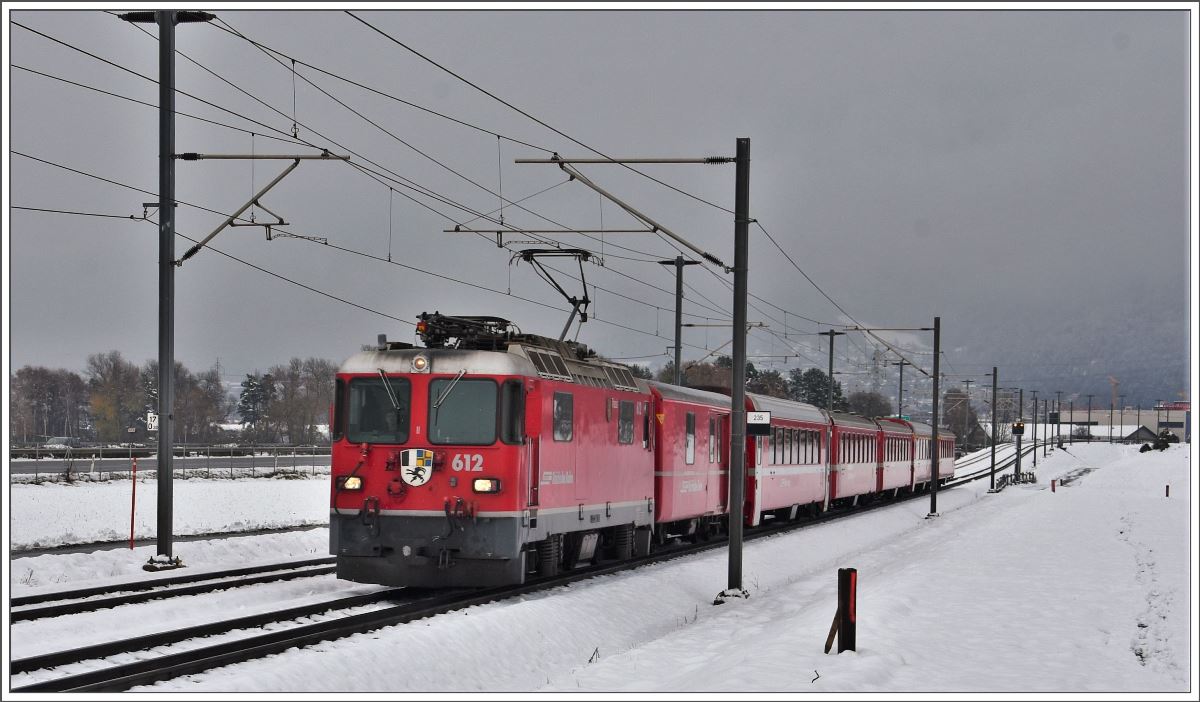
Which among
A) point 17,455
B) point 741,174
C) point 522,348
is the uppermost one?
point 741,174

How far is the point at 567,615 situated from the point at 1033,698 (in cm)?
660

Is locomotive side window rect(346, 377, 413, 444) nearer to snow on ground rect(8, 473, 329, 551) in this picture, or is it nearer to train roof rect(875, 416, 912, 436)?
snow on ground rect(8, 473, 329, 551)

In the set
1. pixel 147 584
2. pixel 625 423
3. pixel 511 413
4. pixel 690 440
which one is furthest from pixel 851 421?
pixel 147 584

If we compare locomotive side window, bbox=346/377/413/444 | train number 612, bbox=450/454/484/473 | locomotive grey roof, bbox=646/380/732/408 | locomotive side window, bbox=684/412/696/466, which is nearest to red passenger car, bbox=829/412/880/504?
locomotive grey roof, bbox=646/380/732/408

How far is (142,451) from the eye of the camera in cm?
6300

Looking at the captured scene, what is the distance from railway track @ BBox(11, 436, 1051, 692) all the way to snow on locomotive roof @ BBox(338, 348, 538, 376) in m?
2.84

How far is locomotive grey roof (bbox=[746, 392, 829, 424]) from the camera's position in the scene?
→ 28.9m

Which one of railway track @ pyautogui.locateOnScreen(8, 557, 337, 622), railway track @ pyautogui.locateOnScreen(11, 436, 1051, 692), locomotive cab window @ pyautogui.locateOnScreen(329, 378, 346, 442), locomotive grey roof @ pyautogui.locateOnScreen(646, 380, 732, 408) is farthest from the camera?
locomotive grey roof @ pyautogui.locateOnScreen(646, 380, 732, 408)

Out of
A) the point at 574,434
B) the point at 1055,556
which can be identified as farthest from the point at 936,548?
the point at 574,434

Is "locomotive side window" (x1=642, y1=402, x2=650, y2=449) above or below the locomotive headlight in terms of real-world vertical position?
above

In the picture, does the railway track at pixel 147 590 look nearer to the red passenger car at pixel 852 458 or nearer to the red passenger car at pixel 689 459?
the red passenger car at pixel 689 459

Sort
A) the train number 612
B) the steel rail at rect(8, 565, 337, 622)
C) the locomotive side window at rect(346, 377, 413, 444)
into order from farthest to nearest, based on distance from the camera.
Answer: the locomotive side window at rect(346, 377, 413, 444), the train number 612, the steel rail at rect(8, 565, 337, 622)

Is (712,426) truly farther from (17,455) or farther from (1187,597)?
(17,455)

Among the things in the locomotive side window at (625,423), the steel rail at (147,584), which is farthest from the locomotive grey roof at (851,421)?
the steel rail at (147,584)
